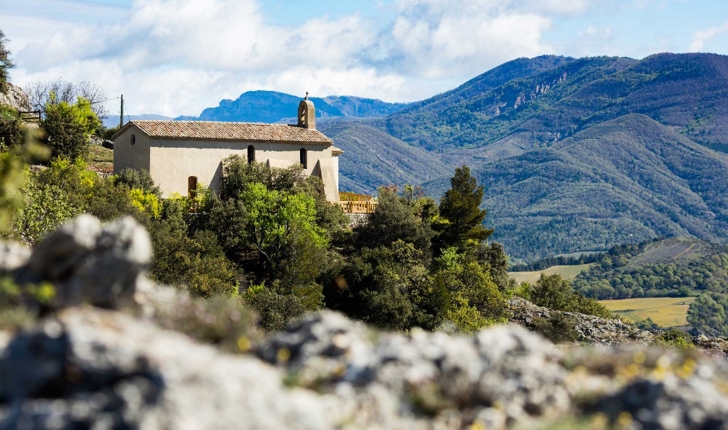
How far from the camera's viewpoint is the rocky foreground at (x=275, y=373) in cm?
772

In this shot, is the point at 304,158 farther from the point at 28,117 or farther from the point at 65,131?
the point at 28,117

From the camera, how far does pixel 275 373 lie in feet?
30.5

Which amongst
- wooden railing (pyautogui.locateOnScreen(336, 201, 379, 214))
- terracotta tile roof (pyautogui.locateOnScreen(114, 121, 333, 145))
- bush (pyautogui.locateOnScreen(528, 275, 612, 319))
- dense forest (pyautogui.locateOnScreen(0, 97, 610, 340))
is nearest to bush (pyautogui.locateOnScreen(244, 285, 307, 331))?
dense forest (pyautogui.locateOnScreen(0, 97, 610, 340))

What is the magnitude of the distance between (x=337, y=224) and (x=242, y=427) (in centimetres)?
5826

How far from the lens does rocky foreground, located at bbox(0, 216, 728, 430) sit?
7723 mm

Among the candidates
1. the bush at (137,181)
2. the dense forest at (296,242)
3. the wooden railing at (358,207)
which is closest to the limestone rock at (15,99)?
the dense forest at (296,242)

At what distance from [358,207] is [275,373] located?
197ft

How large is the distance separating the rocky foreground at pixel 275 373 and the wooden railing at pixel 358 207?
57.0m

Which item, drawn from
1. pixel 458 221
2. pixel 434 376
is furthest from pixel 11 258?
pixel 458 221

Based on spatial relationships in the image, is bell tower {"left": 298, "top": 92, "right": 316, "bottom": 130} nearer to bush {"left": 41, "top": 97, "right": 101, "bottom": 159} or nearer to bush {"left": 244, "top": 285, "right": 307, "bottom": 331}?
bush {"left": 41, "top": 97, "right": 101, "bottom": 159}

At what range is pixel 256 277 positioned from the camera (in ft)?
198

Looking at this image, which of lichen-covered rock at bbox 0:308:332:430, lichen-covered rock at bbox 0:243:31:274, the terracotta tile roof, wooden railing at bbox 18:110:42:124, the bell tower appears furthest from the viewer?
wooden railing at bbox 18:110:42:124

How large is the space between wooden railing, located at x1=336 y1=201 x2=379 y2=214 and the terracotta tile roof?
576cm

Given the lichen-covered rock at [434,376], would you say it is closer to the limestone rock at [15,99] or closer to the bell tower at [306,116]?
the bell tower at [306,116]
